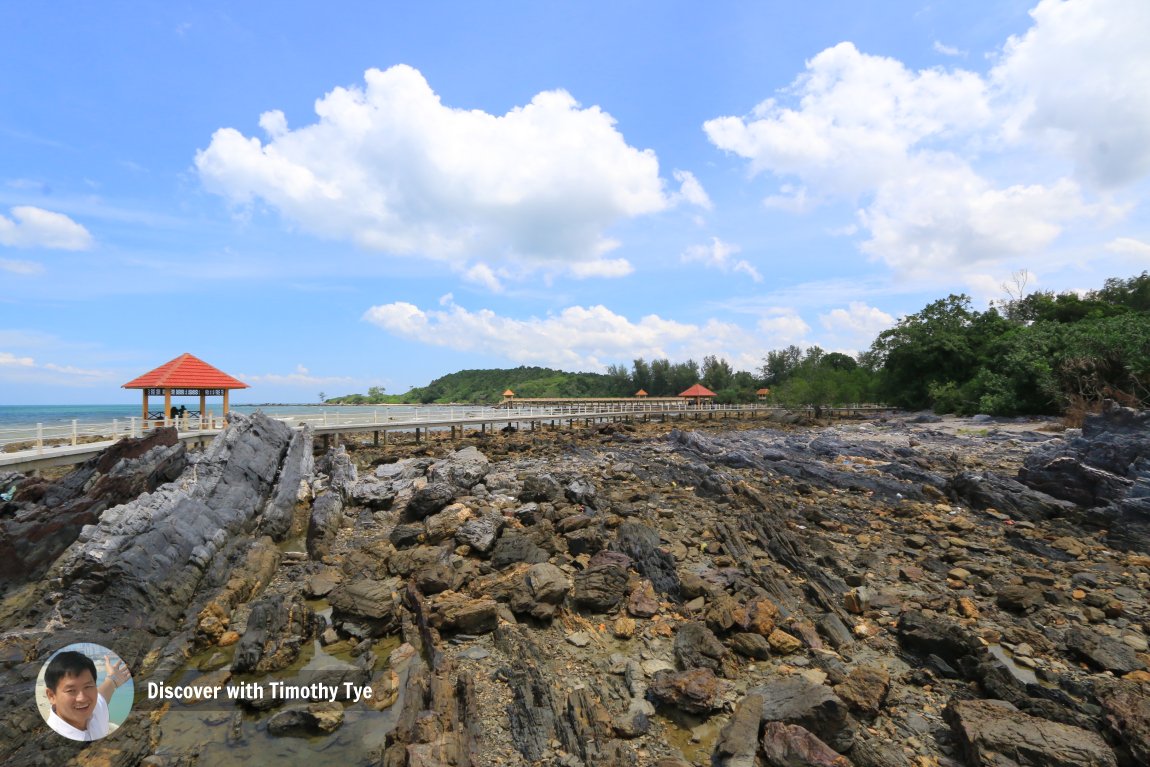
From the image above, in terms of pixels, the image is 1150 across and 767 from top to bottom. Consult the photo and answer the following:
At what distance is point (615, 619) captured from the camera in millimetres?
8641

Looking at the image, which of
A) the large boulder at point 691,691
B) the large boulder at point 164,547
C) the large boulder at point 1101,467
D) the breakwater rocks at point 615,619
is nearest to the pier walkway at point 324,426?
the large boulder at point 164,547

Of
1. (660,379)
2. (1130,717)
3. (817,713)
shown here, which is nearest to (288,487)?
(817,713)

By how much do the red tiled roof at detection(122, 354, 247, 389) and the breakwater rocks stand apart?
1033 cm

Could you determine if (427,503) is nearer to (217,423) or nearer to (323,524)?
(323,524)

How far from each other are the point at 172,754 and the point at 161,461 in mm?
14272

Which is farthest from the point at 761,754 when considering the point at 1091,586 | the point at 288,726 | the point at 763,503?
the point at 763,503

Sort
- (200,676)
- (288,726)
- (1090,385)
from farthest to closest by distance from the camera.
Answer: (1090,385) → (200,676) → (288,726)

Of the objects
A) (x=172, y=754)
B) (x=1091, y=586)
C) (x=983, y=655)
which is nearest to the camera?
(x=172, y=754)

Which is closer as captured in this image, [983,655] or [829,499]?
[983,655]

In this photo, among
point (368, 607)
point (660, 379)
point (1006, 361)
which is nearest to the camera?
point (368, 607)

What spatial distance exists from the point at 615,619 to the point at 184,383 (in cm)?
2463

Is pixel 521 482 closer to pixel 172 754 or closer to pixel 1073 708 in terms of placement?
pixel 172 754

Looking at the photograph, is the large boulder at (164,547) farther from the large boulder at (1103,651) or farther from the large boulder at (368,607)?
the large boulder at (1103,651)

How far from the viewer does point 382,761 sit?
208 inches
